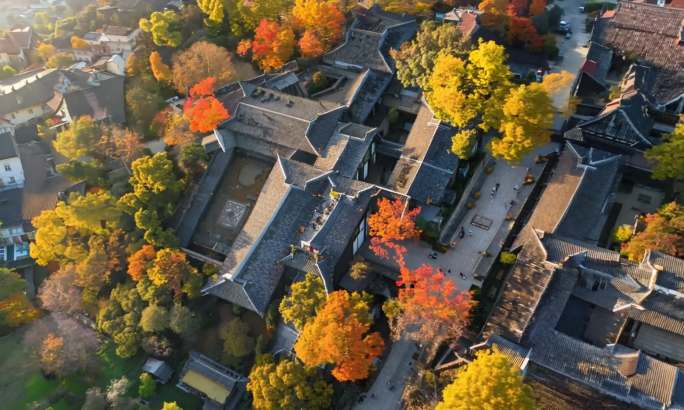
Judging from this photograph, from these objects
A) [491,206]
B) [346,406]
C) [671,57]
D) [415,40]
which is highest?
[415,40]

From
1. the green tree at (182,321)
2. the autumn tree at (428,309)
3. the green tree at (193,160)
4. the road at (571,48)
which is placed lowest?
the green tree at (182,321)

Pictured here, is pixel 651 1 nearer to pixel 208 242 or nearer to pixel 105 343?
pixel 208 242

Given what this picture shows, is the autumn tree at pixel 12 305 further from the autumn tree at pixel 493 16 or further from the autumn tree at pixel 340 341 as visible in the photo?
the autumn tree at pixel 493 16

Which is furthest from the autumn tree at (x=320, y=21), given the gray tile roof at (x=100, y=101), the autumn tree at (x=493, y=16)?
the gray tile roof at (x=100, y=101)

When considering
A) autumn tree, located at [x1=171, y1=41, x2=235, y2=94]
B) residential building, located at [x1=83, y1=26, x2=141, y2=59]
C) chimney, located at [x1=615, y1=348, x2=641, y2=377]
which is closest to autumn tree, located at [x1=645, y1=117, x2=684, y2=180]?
chimney, located at [x1=615, y1=348, x2=641, y2=377]

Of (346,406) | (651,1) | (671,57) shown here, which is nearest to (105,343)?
(346,406)

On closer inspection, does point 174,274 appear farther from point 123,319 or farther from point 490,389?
point 490,389
